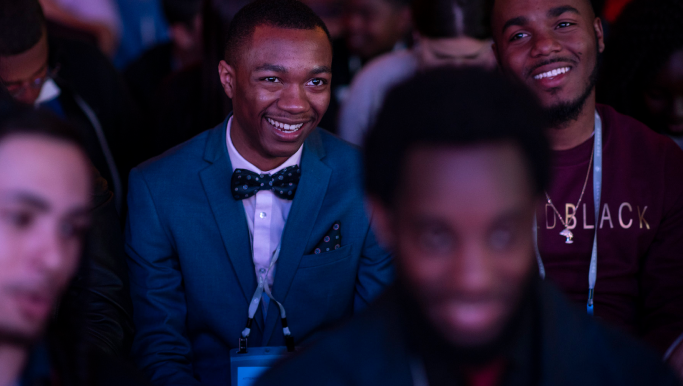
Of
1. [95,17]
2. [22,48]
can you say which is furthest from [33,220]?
[95,17]

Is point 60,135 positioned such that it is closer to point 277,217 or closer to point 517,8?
point 277,217

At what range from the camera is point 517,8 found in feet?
7.89

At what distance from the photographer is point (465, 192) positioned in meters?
1.11

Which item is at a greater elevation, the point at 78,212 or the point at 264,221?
the point at 78,212

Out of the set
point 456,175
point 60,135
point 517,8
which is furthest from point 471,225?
point 517,8

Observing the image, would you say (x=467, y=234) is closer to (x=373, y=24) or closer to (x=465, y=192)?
(x=465, y=192)

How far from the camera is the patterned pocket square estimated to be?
2258mm

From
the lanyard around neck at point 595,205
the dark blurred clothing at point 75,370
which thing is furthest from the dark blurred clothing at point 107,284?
the lanyard around neck at point 595,205

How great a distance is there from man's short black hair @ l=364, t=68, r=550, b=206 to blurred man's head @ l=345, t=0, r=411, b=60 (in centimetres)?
326

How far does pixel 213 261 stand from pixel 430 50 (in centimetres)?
173

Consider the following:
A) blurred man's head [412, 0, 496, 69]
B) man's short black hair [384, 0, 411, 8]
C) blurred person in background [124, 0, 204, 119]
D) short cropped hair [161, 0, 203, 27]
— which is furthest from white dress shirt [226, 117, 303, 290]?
man's short black hair [384, 0, 411, 8]

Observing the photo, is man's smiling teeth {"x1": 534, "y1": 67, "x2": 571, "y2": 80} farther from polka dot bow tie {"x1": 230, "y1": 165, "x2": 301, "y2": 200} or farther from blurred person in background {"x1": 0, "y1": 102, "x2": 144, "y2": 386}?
blurred person in background {"x1": 0, "y1": 102, "x2": 144, "y2": 386}

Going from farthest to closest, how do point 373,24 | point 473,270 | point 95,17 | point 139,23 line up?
point 139,23
point 373,24
point 95,17
point 473,270

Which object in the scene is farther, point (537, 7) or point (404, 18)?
point (404, 18)
